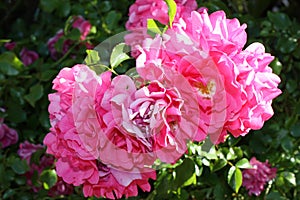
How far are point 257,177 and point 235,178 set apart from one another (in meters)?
0.10

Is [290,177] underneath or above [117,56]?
underneath

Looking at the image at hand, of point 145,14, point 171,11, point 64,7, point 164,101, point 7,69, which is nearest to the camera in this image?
point 164,101

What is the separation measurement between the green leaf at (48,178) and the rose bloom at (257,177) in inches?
14.0

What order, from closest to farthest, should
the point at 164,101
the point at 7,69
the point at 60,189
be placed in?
the point at 164,101 < the point at 60,189 < the point at 7,69

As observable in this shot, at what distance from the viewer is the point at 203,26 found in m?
0.90

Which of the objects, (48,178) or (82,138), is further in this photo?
(48,178)

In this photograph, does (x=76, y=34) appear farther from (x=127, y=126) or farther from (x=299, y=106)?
(x=127, y=126)

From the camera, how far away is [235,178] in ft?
3.77

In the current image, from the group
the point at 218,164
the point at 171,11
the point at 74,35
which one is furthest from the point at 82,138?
the point at 74,35

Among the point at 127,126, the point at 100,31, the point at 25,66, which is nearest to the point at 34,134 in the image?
the point at 25,66

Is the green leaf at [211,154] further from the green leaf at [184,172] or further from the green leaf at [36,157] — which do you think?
→ the green leaf at [36,157]

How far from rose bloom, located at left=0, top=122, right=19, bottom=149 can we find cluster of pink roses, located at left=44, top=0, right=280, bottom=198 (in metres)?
0.51

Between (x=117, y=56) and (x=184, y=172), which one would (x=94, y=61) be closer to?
(x=117, y=56)

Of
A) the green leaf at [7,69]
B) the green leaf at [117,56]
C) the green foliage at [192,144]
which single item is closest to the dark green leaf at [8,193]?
the green foliage at [192,144]
